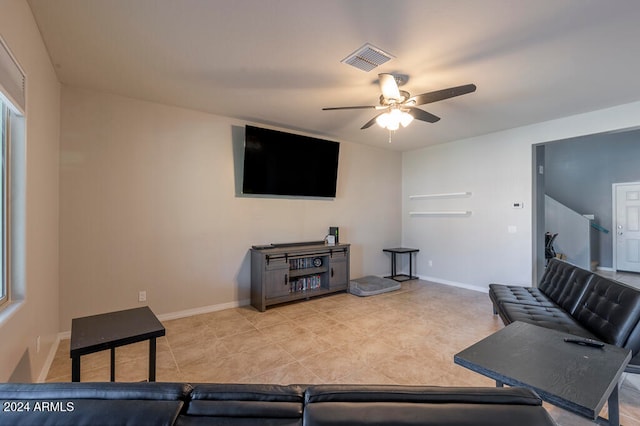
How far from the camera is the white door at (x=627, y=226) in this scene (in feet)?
20.2

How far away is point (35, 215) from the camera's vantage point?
214 cm

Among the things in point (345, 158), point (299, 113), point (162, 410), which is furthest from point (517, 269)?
point (162, 410)

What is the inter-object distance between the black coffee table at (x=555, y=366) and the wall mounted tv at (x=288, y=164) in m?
3.34

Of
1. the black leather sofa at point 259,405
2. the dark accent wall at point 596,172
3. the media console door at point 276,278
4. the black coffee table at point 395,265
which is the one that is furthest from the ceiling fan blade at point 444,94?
the dark accent wall at point 596,172

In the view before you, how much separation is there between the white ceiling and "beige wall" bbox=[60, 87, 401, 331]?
36cm

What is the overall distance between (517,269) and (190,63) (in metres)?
5.17

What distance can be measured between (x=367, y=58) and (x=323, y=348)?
8.94 feet

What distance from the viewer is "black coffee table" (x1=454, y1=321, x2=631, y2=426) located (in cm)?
123

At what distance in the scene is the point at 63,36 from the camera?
223 cm

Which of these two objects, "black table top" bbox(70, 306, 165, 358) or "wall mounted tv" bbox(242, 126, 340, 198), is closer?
"black table top" bbox(70, 306, 165, 358)

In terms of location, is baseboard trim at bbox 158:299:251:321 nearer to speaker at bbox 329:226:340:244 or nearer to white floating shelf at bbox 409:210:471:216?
speaker at bbox 329:226:340:244

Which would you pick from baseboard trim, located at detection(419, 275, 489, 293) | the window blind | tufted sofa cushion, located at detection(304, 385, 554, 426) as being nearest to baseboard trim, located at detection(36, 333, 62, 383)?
the window blind

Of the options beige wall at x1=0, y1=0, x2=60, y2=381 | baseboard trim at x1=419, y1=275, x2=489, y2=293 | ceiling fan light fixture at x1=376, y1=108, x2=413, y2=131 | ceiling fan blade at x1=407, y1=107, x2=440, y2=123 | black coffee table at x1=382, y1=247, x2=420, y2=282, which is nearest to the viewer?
beige wall at x1=0, y1=0, x2=60, y2=381

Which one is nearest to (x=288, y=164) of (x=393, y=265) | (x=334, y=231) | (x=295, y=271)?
(x=334, y=231)
